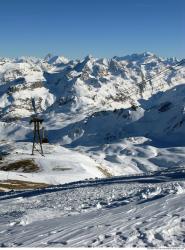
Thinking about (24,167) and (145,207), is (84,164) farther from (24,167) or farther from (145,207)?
(145,207)

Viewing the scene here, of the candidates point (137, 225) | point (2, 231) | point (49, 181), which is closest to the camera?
point (137, 225)

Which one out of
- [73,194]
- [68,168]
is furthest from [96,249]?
[68,168]

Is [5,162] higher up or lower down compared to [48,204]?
lower down

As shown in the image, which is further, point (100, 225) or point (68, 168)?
point (68, 168)

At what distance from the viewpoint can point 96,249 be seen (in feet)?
49.2

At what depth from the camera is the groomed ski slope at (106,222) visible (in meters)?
15.9

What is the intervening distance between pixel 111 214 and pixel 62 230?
10.3ft

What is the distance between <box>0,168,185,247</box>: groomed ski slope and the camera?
52.3ft

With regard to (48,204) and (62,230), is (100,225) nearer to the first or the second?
(62,230)

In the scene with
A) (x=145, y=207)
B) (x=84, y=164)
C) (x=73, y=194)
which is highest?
(x=145, y=207)

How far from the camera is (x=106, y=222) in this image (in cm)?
1888

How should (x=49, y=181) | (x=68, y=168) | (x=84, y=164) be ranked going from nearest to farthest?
1. (x=49, y=181)
2. (x=68, y=168)
3. (x=84, y=164)

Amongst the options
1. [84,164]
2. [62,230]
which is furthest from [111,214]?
[84,164]

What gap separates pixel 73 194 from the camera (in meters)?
31.8
